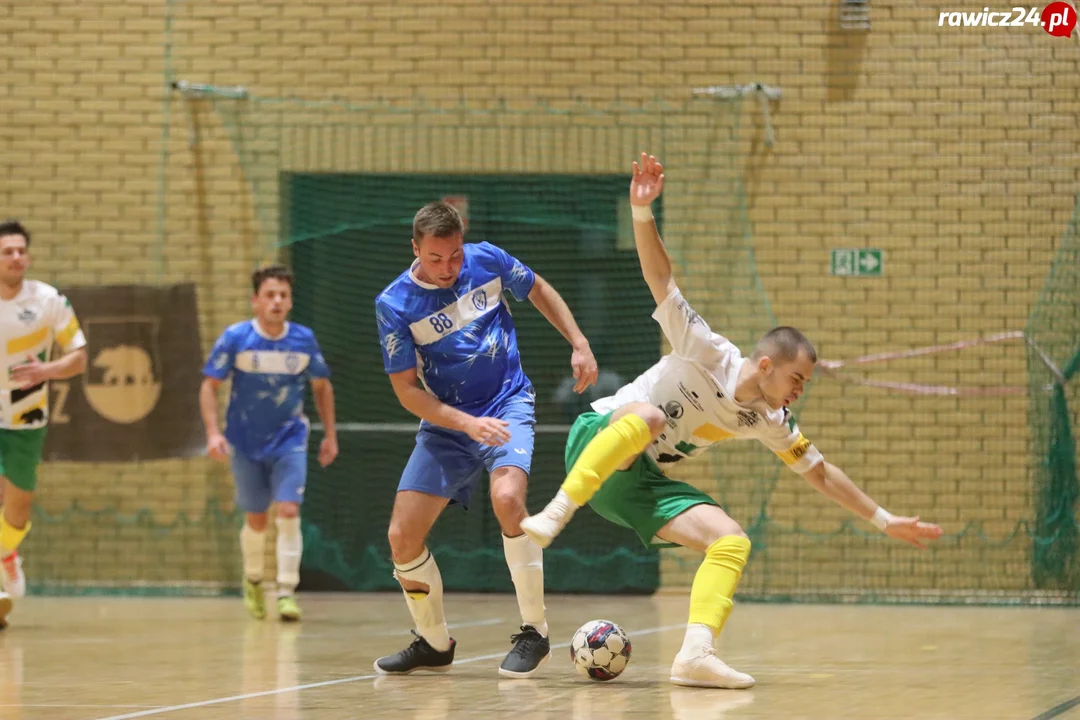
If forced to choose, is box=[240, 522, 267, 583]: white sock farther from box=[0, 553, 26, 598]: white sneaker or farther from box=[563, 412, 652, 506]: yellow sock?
box=[563, 412, 652, 506]: yellow sock

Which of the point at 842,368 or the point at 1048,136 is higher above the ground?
the point at 1048,136

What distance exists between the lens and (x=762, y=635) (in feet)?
27.3

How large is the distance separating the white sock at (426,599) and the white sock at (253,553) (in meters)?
3.51

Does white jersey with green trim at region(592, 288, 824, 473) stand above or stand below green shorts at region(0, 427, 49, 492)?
above

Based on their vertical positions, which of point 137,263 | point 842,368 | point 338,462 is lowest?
point 338,462

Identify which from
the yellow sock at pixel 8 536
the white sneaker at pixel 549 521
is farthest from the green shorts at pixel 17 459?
the white sneaker at pixel 549 521

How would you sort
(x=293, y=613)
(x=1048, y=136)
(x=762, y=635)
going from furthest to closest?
1. (x=1048, y=136)
2. (x=293, y=613)
3. (x=762, y=635)

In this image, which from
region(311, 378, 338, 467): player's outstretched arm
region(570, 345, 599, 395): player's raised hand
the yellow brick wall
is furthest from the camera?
the yellow brick wall

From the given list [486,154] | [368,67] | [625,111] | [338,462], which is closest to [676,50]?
[625,111]

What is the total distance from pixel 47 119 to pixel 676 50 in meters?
5.16

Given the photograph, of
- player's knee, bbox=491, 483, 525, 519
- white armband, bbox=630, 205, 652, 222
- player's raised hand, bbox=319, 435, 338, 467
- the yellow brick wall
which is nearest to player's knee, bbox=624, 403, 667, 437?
player's knee, bbox=491, 483, 525, 519

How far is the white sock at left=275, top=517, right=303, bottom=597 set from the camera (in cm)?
966

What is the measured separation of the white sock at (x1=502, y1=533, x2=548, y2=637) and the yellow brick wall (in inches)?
208

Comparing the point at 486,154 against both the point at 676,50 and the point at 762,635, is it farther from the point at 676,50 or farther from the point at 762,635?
the point at 762,635
